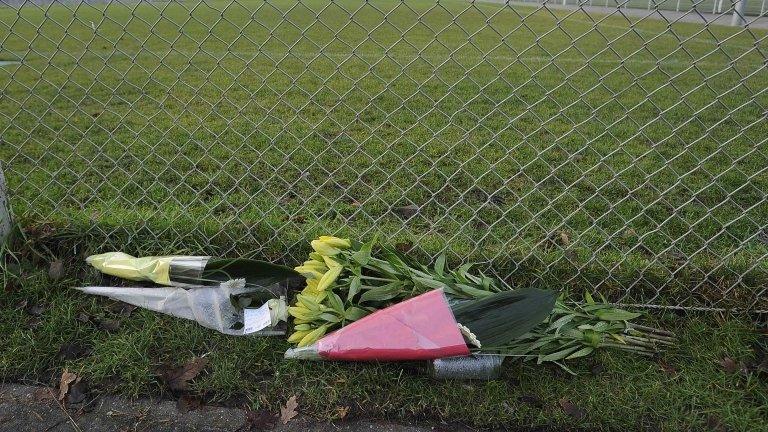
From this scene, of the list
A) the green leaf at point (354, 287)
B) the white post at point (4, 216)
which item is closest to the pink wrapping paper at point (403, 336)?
the green leaf at point (354, 287)

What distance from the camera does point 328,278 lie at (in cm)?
231

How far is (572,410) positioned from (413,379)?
21.3 inches

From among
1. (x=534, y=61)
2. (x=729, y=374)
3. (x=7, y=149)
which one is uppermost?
(x=729, y=374)

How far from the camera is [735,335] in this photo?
7.62 feet

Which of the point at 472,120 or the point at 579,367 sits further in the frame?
the point at 472,120

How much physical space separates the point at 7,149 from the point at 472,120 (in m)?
3.44

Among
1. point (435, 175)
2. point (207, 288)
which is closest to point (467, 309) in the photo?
point (207, 288)

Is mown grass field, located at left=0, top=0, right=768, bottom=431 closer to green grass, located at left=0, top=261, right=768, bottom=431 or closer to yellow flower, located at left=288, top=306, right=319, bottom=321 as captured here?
green grass, located at left=0, top=261, right=768, bottom=431

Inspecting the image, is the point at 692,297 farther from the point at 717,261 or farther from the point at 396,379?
the point at 396,379

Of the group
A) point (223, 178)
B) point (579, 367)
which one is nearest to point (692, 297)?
point (579, 367)

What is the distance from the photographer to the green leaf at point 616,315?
2.37 m

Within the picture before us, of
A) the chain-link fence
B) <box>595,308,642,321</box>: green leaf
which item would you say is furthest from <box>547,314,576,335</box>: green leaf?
the chain-link fence

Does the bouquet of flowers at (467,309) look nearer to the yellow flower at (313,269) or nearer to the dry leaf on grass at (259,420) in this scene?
the yellow flower at (313,269)

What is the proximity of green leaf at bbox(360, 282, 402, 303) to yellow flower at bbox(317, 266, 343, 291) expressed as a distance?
14 centimetres
